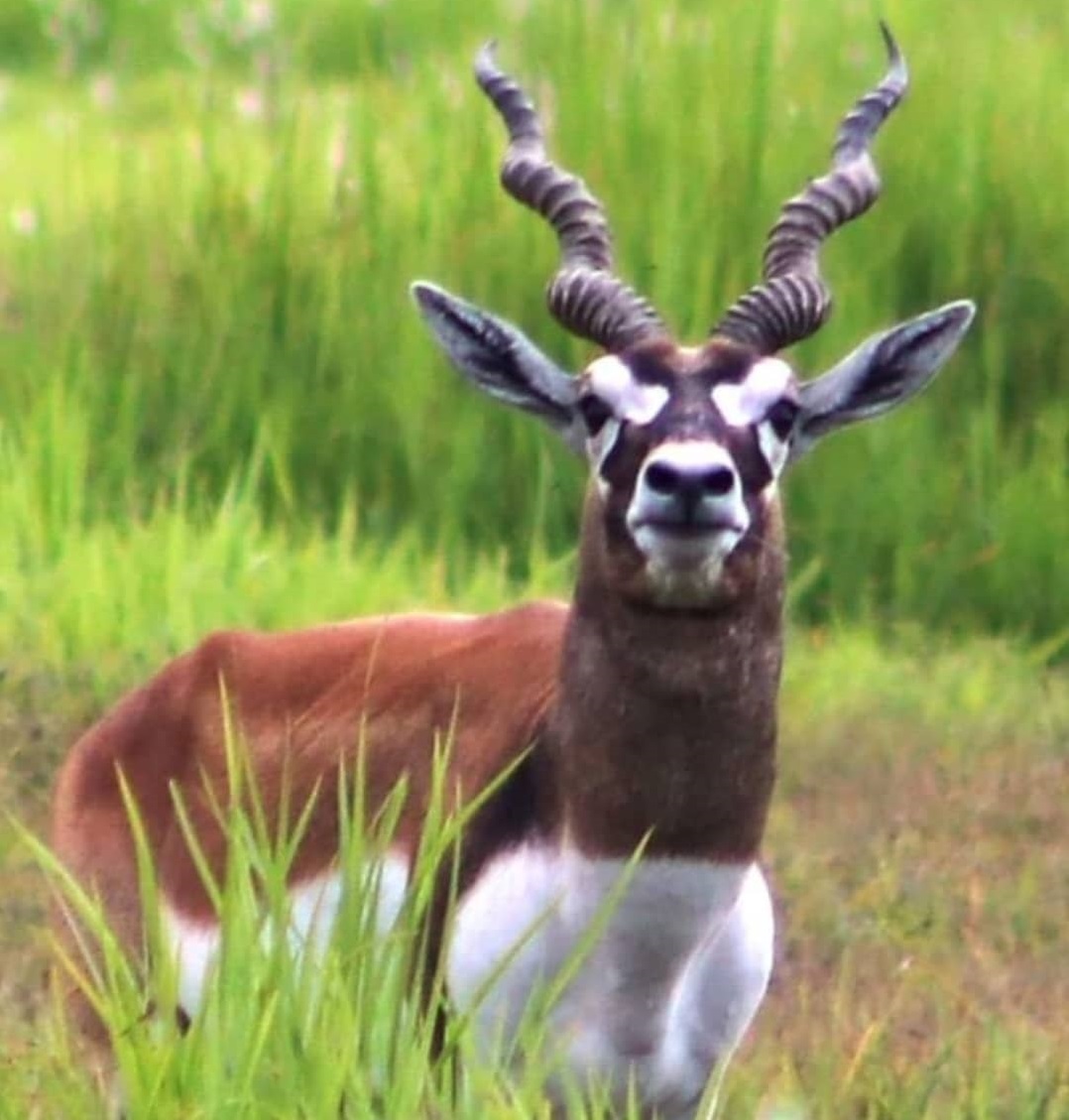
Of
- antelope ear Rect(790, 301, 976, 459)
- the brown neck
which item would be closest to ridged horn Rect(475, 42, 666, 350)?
antelope ear Rect(790, 301, 976, 459)

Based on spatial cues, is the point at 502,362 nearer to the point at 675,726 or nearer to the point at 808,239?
the point at 808,239

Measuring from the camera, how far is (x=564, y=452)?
840 cm

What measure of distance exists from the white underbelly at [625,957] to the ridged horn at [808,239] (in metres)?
0.77

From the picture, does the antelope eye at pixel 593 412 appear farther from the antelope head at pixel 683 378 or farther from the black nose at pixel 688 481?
the black nose at pixel 688 481

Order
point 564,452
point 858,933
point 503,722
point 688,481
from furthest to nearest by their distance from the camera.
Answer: point 564,452, point 858,933, point 503,722, point 688,481

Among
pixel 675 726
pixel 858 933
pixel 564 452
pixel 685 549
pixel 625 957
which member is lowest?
pixel 858 933

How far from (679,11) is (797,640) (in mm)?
2894

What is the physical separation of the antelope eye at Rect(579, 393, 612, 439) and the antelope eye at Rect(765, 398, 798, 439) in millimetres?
215

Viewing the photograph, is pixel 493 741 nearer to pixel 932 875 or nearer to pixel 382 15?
pixel 932 875

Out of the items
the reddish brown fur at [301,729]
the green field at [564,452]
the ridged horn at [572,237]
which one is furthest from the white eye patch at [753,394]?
the green field at [564,452]

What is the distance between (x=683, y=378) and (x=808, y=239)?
1.93 feet

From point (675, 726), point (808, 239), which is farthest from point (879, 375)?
point (675, 726)

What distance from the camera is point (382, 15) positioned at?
15250 mm

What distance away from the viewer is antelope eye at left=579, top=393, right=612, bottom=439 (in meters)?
4.37
